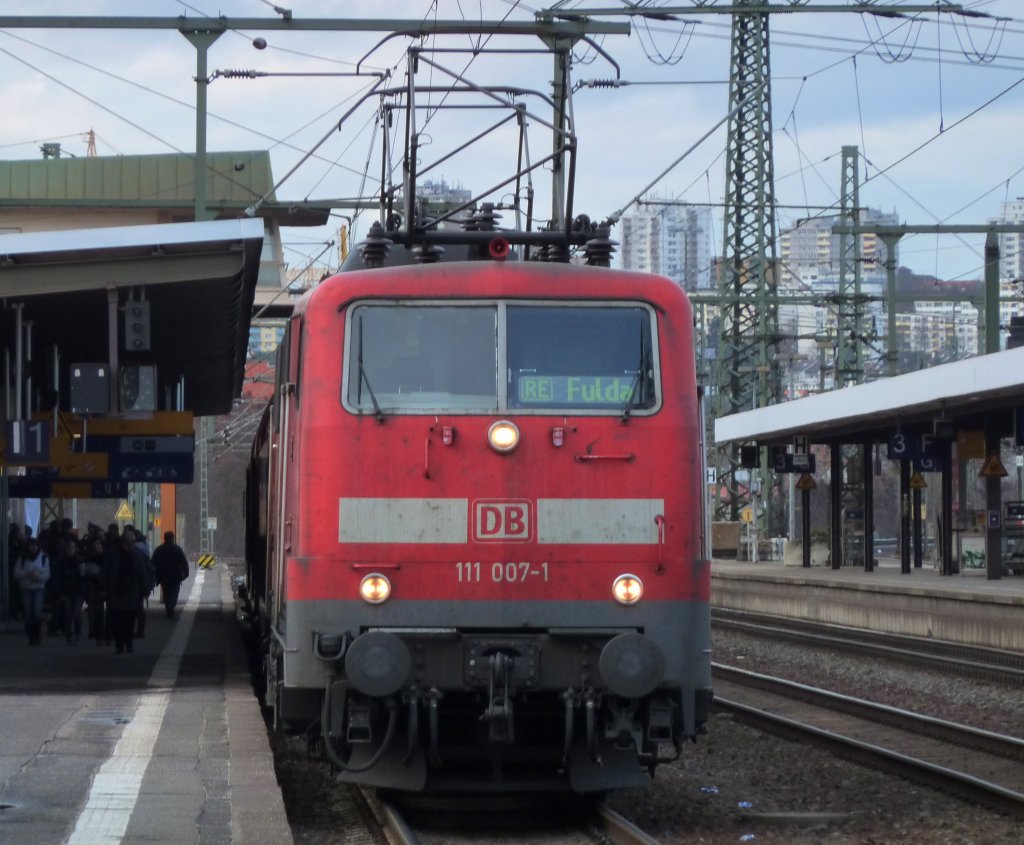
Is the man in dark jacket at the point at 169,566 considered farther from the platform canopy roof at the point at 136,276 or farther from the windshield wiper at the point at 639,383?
the windshield wiper at the point at 639,383

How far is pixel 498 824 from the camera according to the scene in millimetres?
9344

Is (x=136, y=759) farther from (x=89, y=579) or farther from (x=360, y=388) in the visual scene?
(x=89, y=579)

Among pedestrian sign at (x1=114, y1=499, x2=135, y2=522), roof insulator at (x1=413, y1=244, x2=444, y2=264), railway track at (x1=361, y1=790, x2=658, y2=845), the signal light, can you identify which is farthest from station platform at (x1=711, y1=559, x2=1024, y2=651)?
pedestrian sign at (x1=114, y1=499, x2=135, y2=522)

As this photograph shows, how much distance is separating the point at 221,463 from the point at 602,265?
67145 millimetres

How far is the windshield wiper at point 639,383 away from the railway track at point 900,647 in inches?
379

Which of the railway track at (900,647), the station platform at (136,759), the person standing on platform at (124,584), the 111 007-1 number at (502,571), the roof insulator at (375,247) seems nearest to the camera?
the station platform at (136,759)

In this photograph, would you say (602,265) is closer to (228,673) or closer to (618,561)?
(618,561)

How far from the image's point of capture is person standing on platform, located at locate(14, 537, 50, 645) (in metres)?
21.5

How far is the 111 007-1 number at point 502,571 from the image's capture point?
28.1 feet

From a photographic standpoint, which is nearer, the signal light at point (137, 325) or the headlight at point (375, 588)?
the headlight at point (375, 588)

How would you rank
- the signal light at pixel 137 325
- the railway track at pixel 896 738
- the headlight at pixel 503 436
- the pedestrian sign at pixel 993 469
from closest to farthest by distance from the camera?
the headlight at pixel 503 436 < the railway track at pixel 896 738 < the signal light at pixel 137 325 < the pedestrian sign at pixel 993 469

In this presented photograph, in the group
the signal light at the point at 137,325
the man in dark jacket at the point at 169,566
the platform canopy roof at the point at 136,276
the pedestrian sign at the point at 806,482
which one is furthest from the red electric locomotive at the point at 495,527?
the pedestrian sign at the point at 806,482

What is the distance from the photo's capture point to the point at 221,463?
75375 millimetres

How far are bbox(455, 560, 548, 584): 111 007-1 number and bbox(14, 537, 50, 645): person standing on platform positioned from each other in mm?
14295
